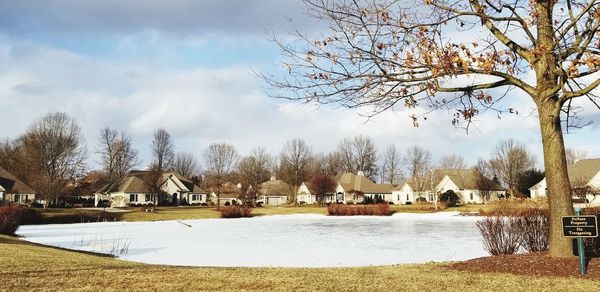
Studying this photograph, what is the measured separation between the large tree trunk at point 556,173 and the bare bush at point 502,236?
11.6 ft

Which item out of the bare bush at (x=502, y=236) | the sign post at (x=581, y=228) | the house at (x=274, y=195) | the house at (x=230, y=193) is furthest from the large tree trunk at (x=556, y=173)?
the house at (x=274, y=195)

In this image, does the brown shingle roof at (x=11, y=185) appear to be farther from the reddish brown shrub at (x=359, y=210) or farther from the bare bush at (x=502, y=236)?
the bare bush at (x=502, y=236)

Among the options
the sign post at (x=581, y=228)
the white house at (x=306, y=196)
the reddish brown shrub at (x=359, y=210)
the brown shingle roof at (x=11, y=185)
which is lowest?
the reddish brown shrub at (x=359, y=210)

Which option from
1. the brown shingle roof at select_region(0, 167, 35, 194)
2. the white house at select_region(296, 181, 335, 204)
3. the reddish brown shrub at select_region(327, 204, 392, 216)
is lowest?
the reddish brown shrub at select_region(327, 204, 392, 216)

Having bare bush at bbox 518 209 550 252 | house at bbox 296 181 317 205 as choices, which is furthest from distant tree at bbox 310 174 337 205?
bare bush at bbox 518 209 550 252

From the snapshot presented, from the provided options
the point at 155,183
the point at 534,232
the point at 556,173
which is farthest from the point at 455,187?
the point at 556,173

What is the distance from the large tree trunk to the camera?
921cm

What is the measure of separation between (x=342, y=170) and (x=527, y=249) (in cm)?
9538

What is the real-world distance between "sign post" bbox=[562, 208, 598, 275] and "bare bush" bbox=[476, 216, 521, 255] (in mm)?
4364

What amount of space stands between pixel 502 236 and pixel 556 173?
417cm

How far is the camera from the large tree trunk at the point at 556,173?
363 inches

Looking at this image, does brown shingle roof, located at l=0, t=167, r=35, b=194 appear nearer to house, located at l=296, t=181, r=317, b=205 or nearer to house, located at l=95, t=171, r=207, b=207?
house, located at l=95, t=171, r=207, b=207

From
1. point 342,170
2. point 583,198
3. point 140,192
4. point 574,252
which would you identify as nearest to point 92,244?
point 574,252

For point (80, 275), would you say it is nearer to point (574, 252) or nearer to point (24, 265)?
point (24, 265)
